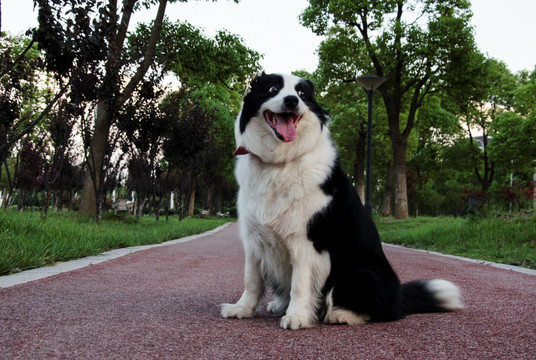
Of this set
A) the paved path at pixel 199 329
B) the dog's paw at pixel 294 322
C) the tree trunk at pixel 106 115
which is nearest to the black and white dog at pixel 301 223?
the dog's paw at pixel 294 322

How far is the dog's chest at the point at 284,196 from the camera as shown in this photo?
9.25ft

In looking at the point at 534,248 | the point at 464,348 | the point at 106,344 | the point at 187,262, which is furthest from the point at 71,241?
the point at 534,248

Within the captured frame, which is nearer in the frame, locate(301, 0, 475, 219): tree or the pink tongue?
the pink tongue

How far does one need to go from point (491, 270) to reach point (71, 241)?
590cm

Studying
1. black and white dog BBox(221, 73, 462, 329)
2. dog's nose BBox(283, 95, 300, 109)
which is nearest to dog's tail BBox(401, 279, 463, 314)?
black and white dog BBox(221, 73, 462, 329)

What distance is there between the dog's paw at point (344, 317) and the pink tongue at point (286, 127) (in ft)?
3.69

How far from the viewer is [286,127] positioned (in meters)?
2.96

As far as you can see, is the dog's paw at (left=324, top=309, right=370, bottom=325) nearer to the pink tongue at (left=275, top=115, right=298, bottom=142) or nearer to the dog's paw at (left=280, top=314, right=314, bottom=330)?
the dog's paw at (left=280, top=314, right=314, bottom=330)

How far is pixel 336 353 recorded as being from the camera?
2211mm

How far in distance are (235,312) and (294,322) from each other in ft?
1.61

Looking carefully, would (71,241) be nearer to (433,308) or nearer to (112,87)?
(433,308)

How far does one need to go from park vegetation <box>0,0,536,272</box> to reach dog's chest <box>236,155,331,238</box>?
411 cm

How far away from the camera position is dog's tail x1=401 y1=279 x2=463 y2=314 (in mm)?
3316

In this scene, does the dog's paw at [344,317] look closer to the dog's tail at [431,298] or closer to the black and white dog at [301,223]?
the black and white dog at [301,223]
